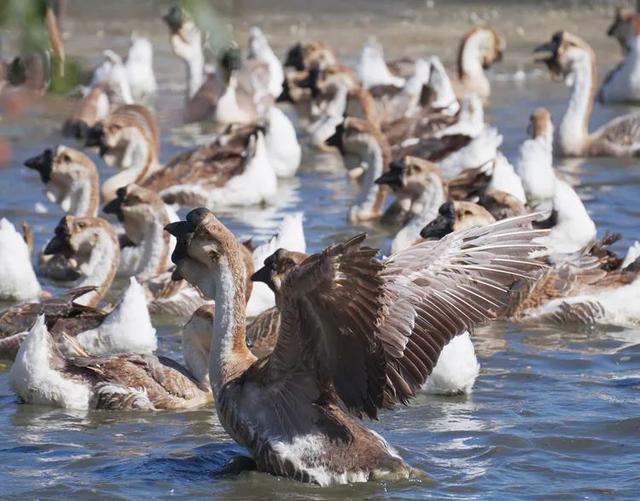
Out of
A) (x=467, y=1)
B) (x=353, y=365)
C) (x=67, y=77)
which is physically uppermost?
(x=467, y=1)

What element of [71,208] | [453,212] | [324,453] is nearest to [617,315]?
[453,212]

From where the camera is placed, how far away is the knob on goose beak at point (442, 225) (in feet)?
32.0

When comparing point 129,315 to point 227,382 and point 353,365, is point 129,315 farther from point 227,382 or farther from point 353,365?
point 353,365

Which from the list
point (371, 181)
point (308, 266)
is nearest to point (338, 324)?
point (308, 266)

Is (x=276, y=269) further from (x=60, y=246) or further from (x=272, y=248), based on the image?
(x=60, y=246)

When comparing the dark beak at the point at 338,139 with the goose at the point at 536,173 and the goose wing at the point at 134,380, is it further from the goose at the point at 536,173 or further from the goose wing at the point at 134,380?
the goose wing at the point at 134,380

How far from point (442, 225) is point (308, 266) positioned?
4.42 metres

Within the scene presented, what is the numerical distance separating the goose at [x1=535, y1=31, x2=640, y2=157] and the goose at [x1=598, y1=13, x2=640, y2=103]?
2.56 metres

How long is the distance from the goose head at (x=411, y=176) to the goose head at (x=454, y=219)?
64.0 inches

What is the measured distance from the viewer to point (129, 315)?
27.9 feet

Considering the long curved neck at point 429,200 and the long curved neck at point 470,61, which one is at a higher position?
the long curved neck at point 470,61

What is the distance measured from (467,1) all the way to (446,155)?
13965 mm

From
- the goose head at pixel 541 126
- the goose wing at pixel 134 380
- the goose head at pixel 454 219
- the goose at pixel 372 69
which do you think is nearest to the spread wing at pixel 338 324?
the goose wing at pixel 134 380

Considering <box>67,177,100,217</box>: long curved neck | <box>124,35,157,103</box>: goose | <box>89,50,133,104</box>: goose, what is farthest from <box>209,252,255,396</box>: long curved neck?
<box>124,35,157,103</box>: goose
